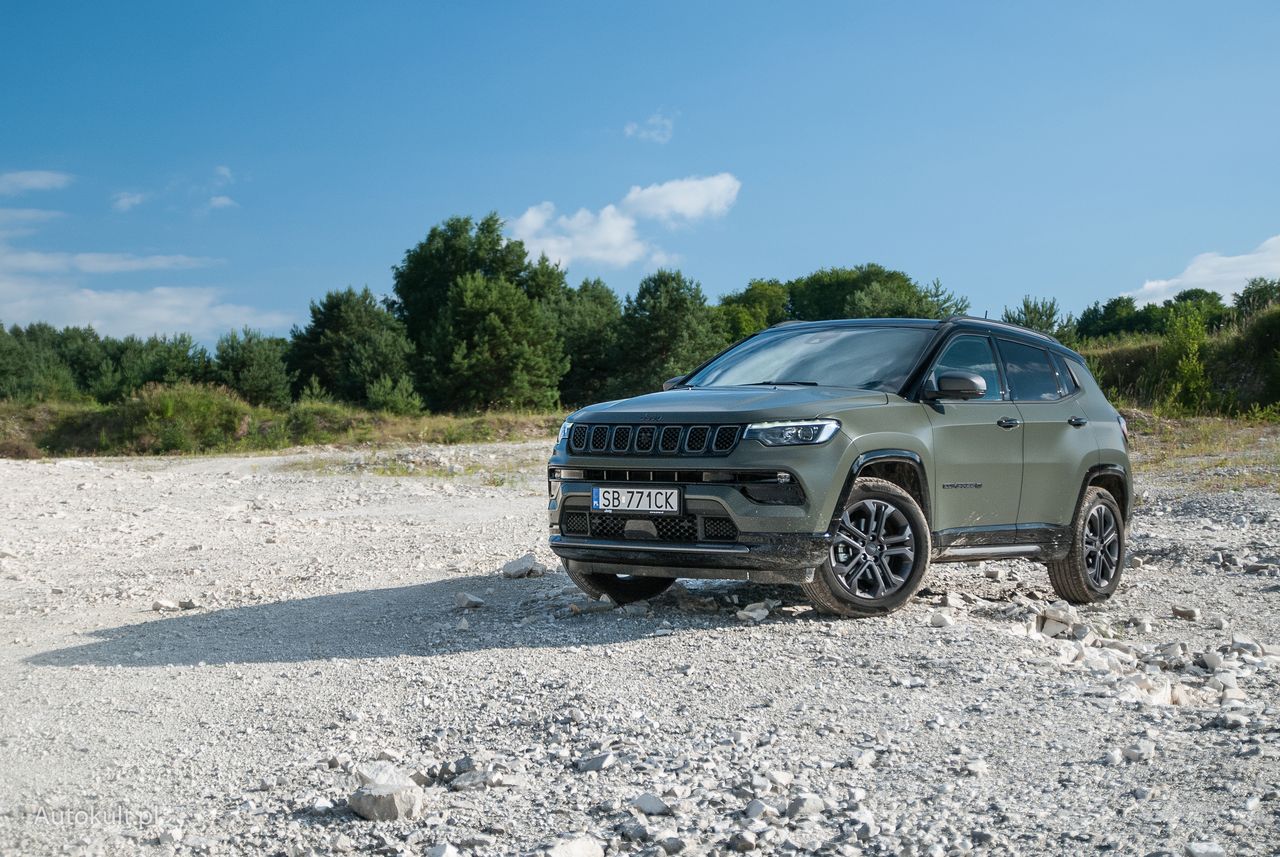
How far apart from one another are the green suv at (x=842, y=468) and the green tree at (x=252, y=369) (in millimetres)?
47389

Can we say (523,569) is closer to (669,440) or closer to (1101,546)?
(669,440)

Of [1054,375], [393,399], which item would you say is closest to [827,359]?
[1054,375]

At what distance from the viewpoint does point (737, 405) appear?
6.22 metres

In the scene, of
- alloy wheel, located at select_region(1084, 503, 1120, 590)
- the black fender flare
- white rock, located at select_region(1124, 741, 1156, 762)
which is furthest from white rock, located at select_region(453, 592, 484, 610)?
white rock, located at select_region(1124, 741, 1156, 762)

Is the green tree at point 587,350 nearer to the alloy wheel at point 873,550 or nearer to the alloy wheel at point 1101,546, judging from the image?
the alloy wheel at point 1101,546

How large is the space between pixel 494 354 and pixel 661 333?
382 inches

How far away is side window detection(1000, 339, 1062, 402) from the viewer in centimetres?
760

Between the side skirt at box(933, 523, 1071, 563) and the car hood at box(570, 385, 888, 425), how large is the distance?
99 centimetres

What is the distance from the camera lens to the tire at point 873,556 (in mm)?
6254

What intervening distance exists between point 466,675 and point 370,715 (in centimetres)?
69

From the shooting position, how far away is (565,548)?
670 centimetres

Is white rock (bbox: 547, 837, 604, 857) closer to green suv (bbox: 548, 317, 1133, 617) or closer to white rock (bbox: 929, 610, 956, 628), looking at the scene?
green suv (bbox: 548, 317, 1133, 617)

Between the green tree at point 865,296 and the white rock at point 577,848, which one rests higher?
the green tree at point 865,296

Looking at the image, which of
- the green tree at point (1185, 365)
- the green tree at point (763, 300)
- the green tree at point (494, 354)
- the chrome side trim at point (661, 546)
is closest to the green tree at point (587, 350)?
the green tree at point (494, 354)
